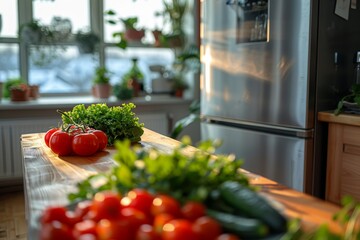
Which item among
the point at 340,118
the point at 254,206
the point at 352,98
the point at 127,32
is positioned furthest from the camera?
the point at 127,32

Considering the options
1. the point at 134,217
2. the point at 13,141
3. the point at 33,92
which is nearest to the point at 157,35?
the point at 33,92

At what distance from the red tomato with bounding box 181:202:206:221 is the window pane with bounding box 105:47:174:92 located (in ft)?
9.36

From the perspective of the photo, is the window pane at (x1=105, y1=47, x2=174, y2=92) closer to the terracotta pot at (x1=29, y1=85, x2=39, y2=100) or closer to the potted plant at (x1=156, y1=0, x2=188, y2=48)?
the potted plant at (x1=156, y1=0, x2=188, y2=48)

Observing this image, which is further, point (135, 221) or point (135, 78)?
Answer: point (135, 78)

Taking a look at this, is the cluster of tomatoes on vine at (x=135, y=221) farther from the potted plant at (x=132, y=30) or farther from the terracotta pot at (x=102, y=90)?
the potted plant at (x=132, y=30)

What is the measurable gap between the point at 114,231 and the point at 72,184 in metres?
0.47

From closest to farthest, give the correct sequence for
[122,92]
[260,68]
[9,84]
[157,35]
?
A: 1. [260,68]
2. [9,84]
3. [122,92]
4. [157,35]

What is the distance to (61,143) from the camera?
4.55ft

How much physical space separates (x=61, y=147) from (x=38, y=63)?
2.17 m

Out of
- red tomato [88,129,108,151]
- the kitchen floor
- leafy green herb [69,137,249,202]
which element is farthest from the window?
leafy green herb [69,137,249,202]

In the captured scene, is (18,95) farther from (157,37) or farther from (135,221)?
(135,221)

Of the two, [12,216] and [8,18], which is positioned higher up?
[8,18]

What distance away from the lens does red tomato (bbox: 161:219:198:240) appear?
0.62 m

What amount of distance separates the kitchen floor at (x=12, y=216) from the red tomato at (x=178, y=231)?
1958 mm
